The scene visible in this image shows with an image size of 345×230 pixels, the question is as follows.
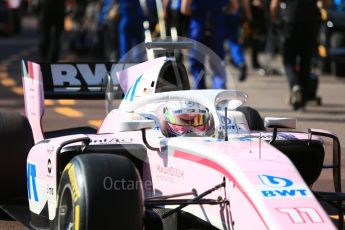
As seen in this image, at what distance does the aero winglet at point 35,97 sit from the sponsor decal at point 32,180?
106 centimetres

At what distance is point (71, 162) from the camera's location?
6441 mm

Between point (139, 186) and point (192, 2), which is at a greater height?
point (192, 2)

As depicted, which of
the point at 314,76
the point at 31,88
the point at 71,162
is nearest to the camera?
the point at 71,162

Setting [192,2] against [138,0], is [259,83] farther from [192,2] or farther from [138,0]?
[192,2]

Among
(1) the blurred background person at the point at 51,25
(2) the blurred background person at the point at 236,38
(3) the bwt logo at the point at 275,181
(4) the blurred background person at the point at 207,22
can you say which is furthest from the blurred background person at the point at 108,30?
(3) the bwt logo at the point at 275,181

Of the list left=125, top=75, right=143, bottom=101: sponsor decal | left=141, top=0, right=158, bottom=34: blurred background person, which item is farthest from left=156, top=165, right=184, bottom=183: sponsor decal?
left=141, top=0, right=158, bottom=34: blurred background person

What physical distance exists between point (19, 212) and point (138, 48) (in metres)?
1.48

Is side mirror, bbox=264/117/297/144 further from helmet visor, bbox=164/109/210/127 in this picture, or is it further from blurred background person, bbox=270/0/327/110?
blurred background person, bbox=270/0/327/110

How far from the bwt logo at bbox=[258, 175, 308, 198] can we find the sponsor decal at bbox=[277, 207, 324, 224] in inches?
5.3

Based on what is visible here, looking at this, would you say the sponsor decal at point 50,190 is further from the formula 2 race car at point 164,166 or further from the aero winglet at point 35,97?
the aero winglet at point 35,97

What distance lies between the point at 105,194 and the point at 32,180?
4.69 feet

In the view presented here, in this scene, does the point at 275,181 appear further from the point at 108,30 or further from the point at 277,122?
the point at 108,30

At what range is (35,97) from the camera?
857 cm

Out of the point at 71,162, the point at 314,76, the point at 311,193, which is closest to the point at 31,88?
the point at 71,162
